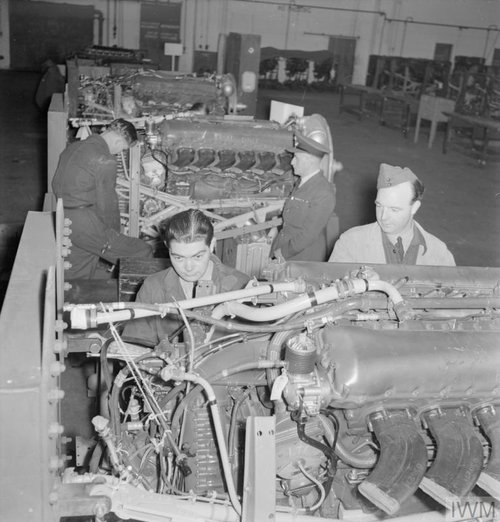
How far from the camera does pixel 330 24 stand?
21.8 m

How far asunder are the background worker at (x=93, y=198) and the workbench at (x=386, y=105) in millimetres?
12200

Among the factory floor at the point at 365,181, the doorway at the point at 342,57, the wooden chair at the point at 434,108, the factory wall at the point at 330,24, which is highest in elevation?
the factory wall at the point at 330,24

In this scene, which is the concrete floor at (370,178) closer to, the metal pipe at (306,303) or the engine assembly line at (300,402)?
the engine assembly line at (300,402)

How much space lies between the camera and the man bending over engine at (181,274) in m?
2.81

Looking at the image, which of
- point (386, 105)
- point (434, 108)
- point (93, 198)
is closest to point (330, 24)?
point (386, 105)

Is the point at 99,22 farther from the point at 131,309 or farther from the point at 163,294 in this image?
the point at 131,309

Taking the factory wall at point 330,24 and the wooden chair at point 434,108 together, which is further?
the factory wall at point 330,24

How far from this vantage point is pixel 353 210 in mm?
9258

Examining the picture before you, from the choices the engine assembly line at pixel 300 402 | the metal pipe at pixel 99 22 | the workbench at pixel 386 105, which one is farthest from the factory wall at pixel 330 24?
the engine assembly line at pixel 300 402

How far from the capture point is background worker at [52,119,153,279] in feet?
15.9

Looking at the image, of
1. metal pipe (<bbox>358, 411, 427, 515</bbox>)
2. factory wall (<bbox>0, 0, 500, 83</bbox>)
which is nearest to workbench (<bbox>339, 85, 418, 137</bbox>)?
factory wall (<bbox>0, 0, 500, 83</bbox>)

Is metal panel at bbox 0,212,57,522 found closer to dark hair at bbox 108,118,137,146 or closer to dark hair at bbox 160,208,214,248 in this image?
dark hair at bbox 160,208,214,248

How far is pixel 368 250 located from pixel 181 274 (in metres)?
1.16

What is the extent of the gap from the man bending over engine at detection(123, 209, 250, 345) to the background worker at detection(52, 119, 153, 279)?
2.13 meters
